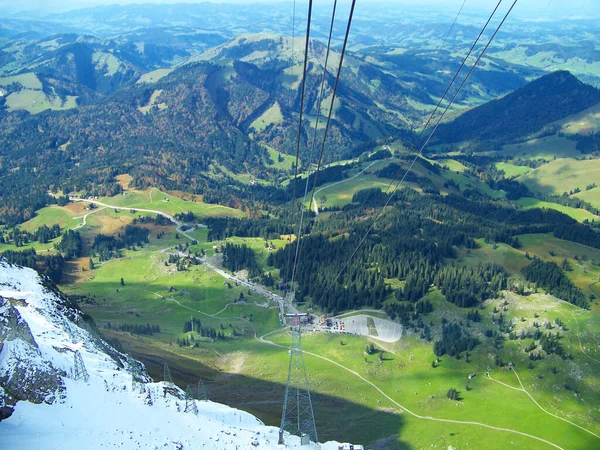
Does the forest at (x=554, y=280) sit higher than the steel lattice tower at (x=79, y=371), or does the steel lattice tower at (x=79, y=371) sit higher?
the steel lattice tower at (x=79, y=371)

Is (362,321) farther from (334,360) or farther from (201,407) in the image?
(201,407)

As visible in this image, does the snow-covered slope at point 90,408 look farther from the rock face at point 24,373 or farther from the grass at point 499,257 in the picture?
the grass at point 499,257

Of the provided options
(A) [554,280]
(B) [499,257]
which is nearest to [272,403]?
(A) [554,280]

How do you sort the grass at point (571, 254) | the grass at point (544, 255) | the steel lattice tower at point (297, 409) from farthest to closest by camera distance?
the grass at point (544, 255)
the grass at point (571, 254)
the steel lattice tower at point (297, 409)

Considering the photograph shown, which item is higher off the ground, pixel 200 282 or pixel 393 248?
pixel 393 248

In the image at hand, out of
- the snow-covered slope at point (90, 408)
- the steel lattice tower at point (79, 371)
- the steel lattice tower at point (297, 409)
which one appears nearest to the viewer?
the snow-covered slope at point (90, 408)

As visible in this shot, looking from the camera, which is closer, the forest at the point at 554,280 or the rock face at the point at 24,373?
the rock face at the point at 24,373

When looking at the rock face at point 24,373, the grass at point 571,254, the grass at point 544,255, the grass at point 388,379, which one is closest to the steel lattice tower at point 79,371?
the rock face at point 24,373

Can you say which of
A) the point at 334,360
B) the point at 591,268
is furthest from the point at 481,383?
the point at 591,268
